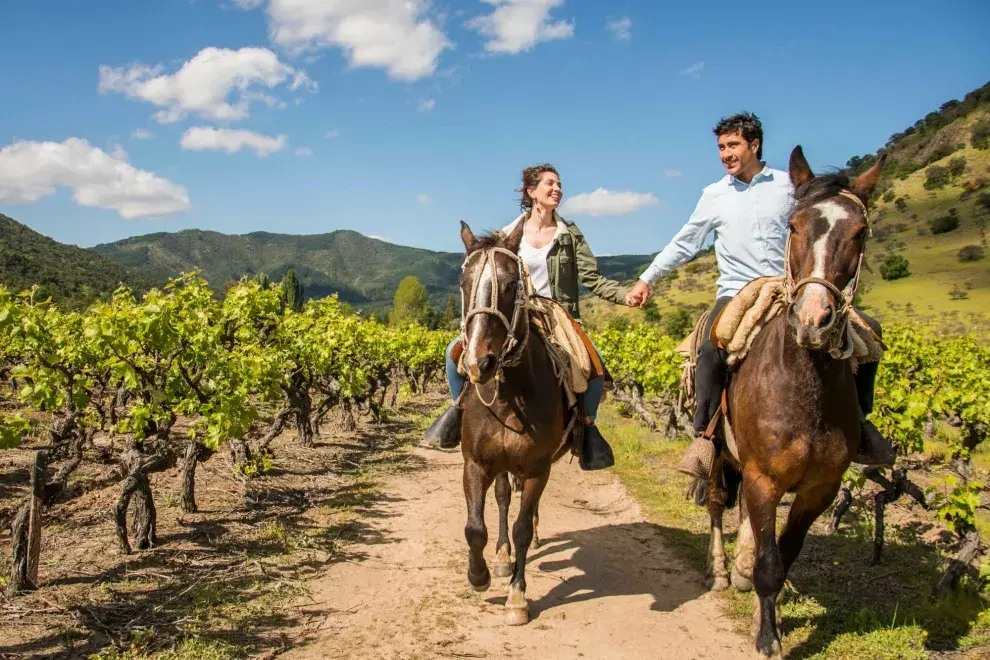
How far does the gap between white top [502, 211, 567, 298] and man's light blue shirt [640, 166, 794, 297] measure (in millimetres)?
933

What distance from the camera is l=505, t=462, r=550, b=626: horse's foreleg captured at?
554 centimetres

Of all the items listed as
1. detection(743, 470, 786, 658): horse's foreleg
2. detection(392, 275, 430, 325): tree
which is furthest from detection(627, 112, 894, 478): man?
detection(392, 275, 430, 325): tree

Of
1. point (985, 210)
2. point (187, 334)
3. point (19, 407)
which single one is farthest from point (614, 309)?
point (187, 334)

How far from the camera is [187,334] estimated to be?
25.6 ft

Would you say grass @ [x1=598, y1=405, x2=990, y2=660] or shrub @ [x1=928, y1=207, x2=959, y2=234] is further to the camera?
shrub @ [x1=928, y1=207, x2=959, y2=234]

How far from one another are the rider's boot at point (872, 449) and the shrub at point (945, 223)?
265 feet

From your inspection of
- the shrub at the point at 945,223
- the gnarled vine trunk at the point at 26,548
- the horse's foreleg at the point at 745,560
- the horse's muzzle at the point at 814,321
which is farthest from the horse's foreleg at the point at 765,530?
the shrub at the point at 945,223

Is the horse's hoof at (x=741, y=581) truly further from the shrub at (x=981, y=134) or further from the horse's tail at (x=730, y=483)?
the shrub at (x=981, y=134)

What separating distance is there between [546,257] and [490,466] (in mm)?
2117

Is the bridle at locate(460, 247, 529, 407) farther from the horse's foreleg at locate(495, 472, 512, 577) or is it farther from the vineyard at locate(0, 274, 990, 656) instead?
the vineyard at locate(0, 274, 990, 656)

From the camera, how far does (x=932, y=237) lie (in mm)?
70375

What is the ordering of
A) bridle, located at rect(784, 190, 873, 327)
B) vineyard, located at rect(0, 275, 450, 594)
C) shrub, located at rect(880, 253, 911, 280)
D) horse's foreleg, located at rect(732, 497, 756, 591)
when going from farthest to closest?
shrub, located at rect(880, 253, 911, 280)
vineyard, located at rect(0, 275, 450, 594)
horse's foreleg, located at rect(732, 497, 756, 591)
bridle, located at rect(784, 190, 873, 327)

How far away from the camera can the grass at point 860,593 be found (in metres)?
5.08

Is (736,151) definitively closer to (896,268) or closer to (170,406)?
(170,406)
